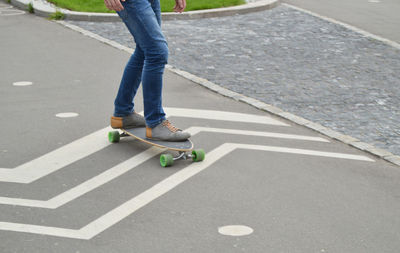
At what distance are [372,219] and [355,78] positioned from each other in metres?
4.30

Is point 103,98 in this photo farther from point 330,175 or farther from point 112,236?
point 112,236

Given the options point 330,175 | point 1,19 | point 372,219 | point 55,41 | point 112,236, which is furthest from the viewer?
point 1,19

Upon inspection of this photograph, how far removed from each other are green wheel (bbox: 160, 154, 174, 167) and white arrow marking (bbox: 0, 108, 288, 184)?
68cm

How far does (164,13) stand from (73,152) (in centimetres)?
692

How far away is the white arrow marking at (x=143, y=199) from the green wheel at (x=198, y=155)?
40 mm

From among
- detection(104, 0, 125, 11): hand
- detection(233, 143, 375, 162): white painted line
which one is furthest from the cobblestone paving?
detection(104, 0, 125, 11): hand

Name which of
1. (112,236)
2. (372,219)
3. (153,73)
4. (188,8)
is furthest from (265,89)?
(188,8)

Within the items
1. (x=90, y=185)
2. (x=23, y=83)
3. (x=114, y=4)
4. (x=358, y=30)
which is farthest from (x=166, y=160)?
(x=358, y=30)

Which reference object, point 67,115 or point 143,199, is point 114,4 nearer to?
point 143,199

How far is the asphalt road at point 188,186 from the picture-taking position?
4375 millimetres

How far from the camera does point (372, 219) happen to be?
186 inches

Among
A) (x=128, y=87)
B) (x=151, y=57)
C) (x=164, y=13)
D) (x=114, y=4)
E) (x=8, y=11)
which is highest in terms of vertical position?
(x=114, y=4)

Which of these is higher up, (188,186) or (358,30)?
(188,186)

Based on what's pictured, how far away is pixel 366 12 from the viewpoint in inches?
558
